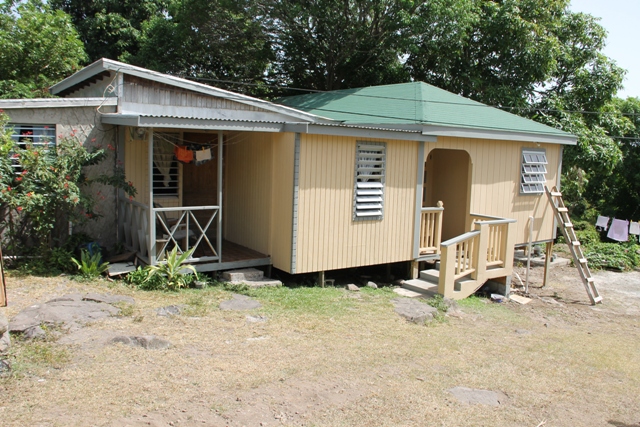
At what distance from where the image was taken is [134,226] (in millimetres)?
9398

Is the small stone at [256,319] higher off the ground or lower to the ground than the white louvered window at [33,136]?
lower

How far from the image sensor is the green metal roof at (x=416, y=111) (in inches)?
444

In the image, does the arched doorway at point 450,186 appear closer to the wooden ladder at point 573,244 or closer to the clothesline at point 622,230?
the wooden ladder at point 573,244

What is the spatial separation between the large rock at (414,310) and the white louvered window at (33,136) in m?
6.24

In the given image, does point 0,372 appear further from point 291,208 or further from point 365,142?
point 365,142

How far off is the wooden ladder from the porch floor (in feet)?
22.4

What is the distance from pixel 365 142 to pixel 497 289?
4.26 m

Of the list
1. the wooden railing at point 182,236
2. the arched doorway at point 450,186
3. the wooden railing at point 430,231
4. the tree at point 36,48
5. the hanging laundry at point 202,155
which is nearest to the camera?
the wooden railing at point 182,236

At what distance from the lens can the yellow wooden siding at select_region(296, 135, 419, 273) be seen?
9344 millimetres

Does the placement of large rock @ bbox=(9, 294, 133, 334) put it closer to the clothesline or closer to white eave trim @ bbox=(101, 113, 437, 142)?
white eave trim @ bbox=(101, 113, 437, 142)

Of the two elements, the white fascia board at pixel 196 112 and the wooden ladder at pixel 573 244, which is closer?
the white fascia board at pixel 196 112

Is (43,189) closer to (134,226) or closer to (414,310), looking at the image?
(134,226)

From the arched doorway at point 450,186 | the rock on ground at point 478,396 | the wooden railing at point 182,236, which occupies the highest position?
the arched doorway at point 450,186

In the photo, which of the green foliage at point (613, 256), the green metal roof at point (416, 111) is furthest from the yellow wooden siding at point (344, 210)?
the green foliage at point (613, 256)
